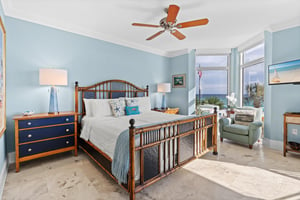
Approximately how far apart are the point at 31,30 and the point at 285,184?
4.74m

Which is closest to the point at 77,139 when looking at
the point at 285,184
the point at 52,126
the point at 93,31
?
the point at 52,126

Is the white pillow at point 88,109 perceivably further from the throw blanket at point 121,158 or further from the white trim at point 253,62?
the white trim at point 253,62

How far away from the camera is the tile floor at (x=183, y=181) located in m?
1.68

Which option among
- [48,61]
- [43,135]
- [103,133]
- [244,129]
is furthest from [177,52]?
[43,135]

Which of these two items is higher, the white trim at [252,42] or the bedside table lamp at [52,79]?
the white trim at [252,42]

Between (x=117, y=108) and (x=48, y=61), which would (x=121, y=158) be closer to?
(x=117, y=108)

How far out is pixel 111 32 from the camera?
132 inches

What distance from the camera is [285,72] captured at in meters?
2.84

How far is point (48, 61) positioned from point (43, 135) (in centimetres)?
143

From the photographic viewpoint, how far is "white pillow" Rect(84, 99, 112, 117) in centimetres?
294

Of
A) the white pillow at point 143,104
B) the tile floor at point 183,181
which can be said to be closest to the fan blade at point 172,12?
the white pillow at point 143,104

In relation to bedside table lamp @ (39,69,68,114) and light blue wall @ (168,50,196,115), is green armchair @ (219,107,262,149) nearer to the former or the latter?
light blue wall @ (168,50,196,115)

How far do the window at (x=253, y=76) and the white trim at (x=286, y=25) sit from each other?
715mm

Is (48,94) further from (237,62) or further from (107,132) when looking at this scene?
(237,62)
